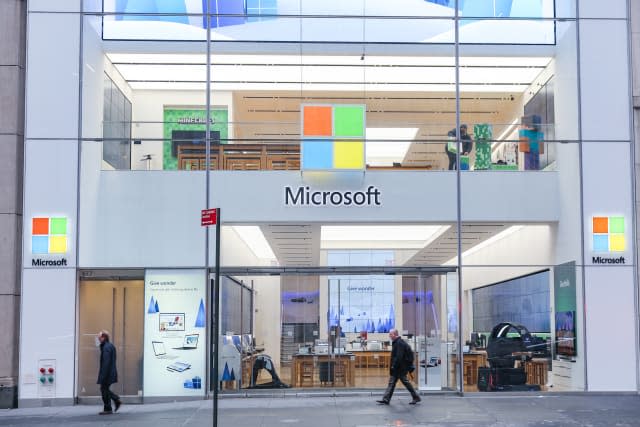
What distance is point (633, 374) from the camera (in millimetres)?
19984

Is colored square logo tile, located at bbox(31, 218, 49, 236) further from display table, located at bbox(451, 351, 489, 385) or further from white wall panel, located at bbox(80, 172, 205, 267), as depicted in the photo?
display table, located at bbox(451, 351, 489, 385)

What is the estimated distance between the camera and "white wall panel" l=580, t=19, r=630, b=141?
2041 cm

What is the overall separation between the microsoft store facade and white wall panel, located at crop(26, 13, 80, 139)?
0.13ft

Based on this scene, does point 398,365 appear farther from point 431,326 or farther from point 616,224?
point 616,224

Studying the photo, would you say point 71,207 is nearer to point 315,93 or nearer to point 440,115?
A: point 315,93

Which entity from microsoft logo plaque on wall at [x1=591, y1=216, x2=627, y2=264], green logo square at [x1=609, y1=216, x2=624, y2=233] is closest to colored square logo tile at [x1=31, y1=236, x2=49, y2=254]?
microsoft logo plaque on wall at [x1=591, y1=216, x2=627, y2=264]

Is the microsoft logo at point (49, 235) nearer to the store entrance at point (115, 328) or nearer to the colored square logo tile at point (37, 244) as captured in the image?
the colored square logo tile at point (37, 244)

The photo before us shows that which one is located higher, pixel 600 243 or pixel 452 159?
pixel 452 159

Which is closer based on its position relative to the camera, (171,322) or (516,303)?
(171,322)

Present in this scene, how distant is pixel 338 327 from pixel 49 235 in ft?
20.8

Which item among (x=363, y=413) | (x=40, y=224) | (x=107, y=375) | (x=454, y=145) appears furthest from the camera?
(x=454, y=145)

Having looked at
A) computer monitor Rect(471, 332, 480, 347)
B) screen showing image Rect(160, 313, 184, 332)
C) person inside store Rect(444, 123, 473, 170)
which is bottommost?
computer monitor Rect(471, 332, 480, 347)

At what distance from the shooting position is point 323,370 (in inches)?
818

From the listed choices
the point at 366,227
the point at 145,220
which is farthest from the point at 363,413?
the point at 145,220
